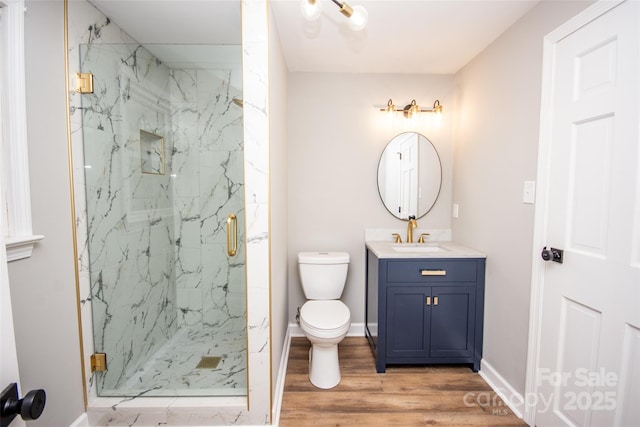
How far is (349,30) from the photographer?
1881mm

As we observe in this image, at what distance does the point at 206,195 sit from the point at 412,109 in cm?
182

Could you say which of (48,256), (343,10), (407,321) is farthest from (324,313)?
(343,10)

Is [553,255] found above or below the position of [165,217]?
below

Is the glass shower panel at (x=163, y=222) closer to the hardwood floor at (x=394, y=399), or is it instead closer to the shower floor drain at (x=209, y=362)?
the shower floor drain at (x=209, y=362)

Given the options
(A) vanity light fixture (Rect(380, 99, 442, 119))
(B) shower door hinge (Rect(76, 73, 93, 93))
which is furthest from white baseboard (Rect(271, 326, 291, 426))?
(A) vanity light fixture (Rect(380, 99, 442, 119))

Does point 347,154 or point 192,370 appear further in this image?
point 347,154

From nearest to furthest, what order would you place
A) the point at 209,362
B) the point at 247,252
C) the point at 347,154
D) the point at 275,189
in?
1. the point at 247,252
2. the point at 275,189
3. the point at 209,362
4. the point at 347,154

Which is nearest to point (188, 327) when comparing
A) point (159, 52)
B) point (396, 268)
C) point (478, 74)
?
point (396, 268)

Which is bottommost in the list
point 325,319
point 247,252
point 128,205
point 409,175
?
point 325,319

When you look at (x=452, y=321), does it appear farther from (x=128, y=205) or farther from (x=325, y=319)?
(x=128, y=205)

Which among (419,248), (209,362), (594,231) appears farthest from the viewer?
(419,248)

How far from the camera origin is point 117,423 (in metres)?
1.58

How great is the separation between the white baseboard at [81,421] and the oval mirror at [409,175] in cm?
243

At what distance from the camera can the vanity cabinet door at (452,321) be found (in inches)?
81.4
